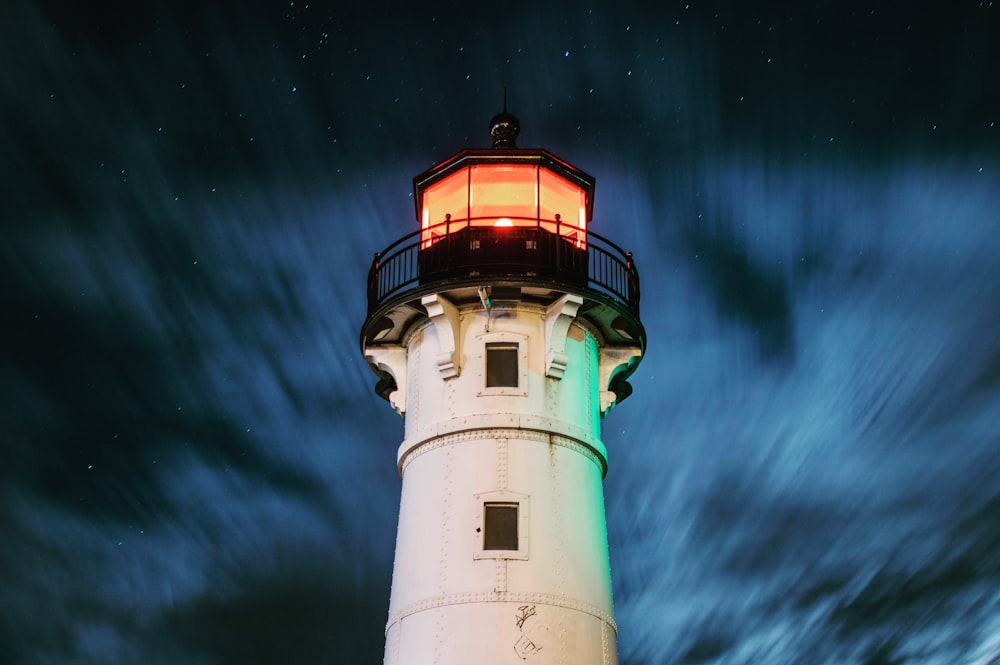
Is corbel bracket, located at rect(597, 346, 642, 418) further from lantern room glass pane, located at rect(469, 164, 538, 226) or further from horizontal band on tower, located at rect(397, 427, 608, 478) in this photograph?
lantern room glass pane, located at rect(469, 164, 538, 226)

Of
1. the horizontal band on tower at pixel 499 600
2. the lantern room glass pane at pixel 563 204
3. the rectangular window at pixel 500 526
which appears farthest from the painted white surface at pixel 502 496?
the lantern room glass pane at pixel 563 204

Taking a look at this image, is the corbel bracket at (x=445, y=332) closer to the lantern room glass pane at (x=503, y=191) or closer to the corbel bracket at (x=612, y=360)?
the lantern room glass pane at (x=503, y=191)

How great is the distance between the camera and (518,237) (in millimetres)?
17750

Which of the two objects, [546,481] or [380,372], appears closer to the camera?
[546,481]

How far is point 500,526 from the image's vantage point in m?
15.7

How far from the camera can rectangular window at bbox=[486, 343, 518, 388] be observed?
17.0 m

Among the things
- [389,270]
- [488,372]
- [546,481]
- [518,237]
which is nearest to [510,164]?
[518,237]

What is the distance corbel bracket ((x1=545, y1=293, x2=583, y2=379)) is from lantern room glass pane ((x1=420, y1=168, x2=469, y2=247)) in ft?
8.19

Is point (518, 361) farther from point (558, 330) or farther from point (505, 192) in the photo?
point (505, 192)

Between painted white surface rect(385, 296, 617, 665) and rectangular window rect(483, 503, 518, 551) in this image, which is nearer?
painted white surface rect(385, 296, 617, 665)

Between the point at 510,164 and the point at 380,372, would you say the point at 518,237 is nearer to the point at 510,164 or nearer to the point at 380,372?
the point at 510,164

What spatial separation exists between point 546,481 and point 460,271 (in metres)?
4.04

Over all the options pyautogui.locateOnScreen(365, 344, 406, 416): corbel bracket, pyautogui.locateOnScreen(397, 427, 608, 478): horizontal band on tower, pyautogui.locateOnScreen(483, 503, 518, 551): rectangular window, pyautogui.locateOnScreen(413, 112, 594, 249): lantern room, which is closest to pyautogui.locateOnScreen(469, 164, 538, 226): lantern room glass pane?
pyautogui.locateOnScreen(413, 112, 594, 249): lantern room

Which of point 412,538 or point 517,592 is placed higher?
point 412,538
